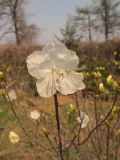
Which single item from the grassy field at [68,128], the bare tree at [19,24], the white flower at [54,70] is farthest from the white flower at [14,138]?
the bare tree at [19,24]

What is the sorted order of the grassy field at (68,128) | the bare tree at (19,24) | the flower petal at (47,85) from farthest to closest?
the bare tree at (19,24) → the grassy field at (68,128) → the flower petal at (47,85)

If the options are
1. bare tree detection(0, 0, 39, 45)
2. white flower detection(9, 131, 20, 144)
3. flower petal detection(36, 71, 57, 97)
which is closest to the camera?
flower petal detection(36, 71, 57, 97)

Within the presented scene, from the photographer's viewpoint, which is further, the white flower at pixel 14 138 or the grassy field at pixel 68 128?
the grassy field at pixel 68 128

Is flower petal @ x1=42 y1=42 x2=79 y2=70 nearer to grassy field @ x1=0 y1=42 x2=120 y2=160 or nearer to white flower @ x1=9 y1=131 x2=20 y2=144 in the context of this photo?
grassy field @ x1=0 y1=42 x2=120 y2=160

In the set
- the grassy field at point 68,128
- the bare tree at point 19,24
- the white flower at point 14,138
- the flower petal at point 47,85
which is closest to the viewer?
the flower petal at point 47,85

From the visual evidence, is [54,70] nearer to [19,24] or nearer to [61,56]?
[61,56]

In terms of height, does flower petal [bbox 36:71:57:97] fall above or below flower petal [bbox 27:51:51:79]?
below

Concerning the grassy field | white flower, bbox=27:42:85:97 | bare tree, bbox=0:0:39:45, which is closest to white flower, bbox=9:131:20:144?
the grassy field

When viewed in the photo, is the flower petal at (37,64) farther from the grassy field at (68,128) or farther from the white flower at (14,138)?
the white flower at (14,138)
